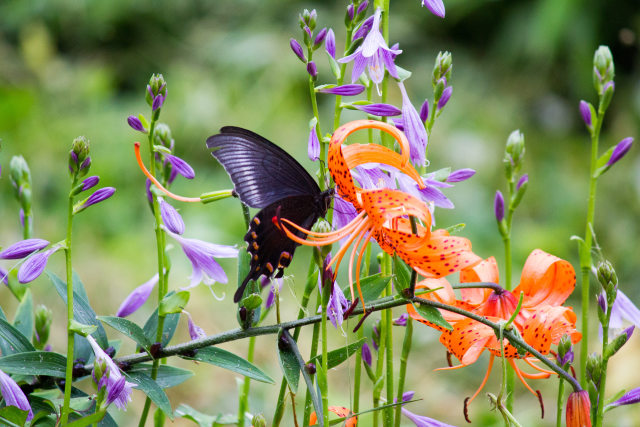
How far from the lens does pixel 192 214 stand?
6.19 feet

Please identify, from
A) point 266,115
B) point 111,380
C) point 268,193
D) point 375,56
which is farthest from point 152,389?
point 266,115

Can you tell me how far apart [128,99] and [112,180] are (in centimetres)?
63

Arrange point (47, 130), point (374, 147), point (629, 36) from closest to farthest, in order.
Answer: point (374, 147)
point (629, 36)
point (47, 130)

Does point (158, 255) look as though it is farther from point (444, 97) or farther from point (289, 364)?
point (444, 97)

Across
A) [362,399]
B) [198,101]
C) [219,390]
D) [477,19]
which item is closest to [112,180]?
[198,101]

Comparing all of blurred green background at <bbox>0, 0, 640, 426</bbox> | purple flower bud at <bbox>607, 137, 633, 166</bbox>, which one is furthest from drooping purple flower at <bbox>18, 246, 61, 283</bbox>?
blurred green background at <bbox>0, 0, 640, 426</bbox>

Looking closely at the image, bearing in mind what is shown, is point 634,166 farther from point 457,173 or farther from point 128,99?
point 457,173

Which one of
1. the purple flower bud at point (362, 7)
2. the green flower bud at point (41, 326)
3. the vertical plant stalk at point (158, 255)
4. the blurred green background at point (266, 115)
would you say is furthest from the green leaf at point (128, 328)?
the blurred green background at point (266, 115)

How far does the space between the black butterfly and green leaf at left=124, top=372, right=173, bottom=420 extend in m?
0.07

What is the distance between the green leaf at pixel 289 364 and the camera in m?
0.37

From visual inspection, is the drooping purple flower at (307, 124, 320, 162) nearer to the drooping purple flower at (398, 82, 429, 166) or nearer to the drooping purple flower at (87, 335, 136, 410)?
the drooping purple flower at (398, 82, 429, 166)

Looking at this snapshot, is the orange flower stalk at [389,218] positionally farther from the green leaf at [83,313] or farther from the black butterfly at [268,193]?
the green leaf at [83,313]

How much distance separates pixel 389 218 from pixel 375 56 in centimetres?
11

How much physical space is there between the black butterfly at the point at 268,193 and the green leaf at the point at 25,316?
7.9 inches
